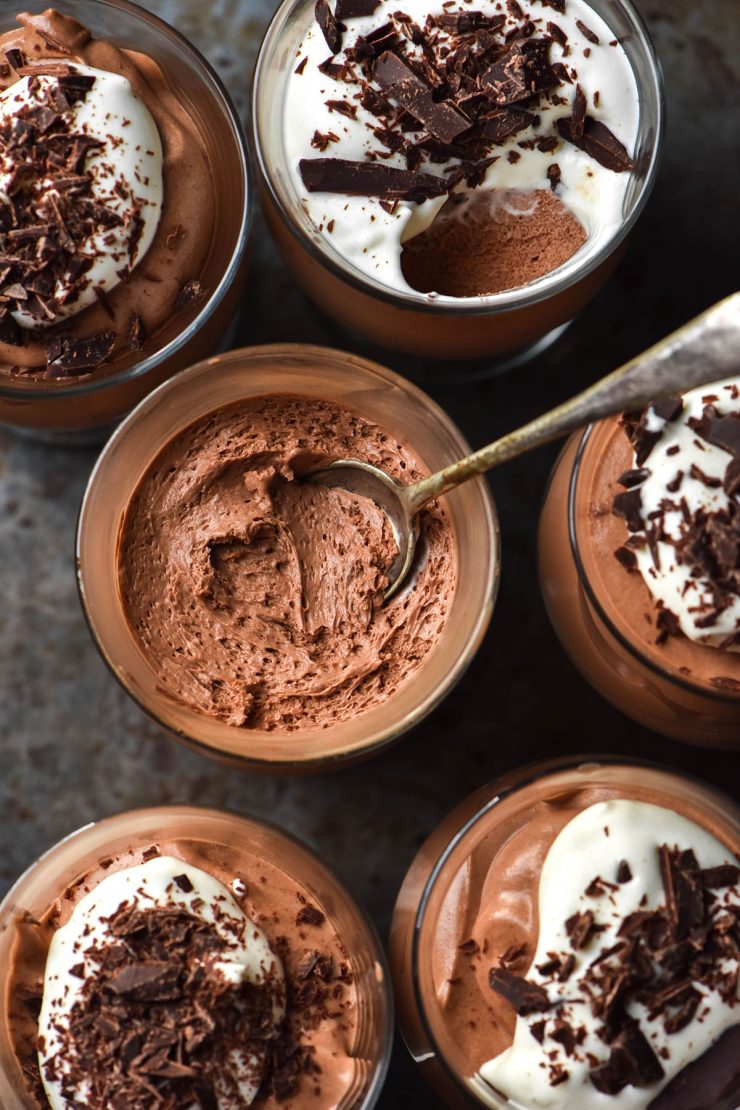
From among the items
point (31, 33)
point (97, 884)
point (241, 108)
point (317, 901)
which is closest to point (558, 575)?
point (317, 901)

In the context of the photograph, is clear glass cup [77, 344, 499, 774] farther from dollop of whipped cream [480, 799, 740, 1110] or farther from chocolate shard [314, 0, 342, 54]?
chocolate shard [314, 0, 342, 54]

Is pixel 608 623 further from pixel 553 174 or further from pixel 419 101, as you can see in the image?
pixel 419 101

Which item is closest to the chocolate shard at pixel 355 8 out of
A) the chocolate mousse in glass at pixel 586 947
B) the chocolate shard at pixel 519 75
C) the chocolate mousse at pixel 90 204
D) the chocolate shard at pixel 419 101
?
the chocolate shard at pixel 419 101

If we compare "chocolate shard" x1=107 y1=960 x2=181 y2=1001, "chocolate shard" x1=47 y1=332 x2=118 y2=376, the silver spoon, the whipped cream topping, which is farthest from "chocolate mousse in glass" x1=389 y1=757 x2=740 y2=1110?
"chocolate shard" x1=47 y1=332 x2=118 y2=376

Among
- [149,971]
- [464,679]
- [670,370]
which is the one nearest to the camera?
[670,370]

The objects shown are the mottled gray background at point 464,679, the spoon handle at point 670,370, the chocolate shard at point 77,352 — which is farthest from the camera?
the mottled gray background at point 464,679

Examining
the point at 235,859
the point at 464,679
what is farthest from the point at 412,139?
the point at 235,859

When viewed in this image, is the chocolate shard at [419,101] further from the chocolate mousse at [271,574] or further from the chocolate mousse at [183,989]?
the chocolate mousse at [183,989]
